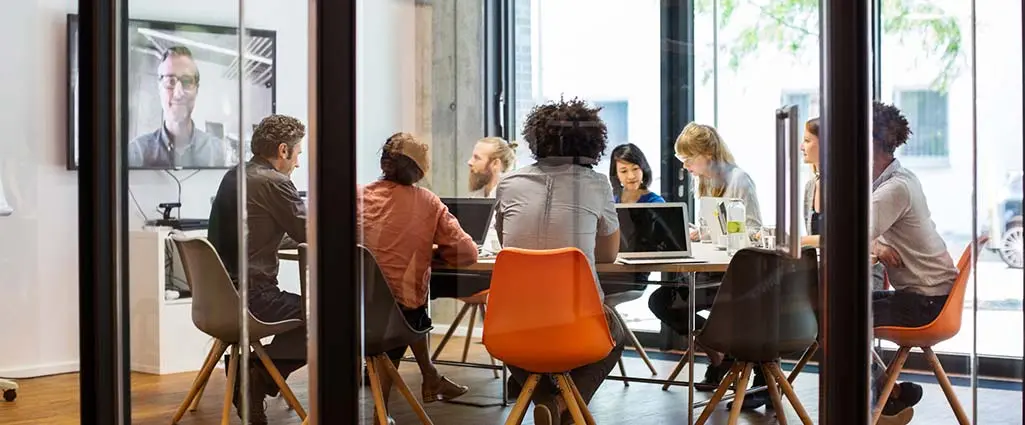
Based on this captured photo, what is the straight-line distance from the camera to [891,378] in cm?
351

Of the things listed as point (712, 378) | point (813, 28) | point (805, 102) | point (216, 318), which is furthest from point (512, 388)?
point (813, 28)

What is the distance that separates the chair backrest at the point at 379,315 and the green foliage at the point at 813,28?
133 centimetres

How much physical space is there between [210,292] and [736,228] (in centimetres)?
181

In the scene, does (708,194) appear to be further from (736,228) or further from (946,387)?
(946,387)

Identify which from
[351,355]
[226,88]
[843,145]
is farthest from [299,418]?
[843,145]

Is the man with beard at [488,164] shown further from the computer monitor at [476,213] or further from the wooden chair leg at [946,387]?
the wooden chair leg at [946,387]

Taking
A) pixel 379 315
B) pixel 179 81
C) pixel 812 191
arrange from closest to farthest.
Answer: pixel 812 191 < pixel 379 315 < pixel 179 81

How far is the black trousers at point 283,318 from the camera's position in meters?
3.81

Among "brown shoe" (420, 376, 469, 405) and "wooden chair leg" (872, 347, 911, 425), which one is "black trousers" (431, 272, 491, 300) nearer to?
"brown shoe" (420, 376, 469, 405)

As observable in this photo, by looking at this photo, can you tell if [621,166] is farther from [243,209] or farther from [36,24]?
[36,24]

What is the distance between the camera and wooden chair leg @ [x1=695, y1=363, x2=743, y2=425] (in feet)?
12.4

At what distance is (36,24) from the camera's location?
5.14 metres

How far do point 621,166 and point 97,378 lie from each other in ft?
6.87

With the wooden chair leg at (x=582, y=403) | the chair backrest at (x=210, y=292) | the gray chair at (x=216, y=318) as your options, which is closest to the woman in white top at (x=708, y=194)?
the wooden chair leg at (x=582, y=403)
